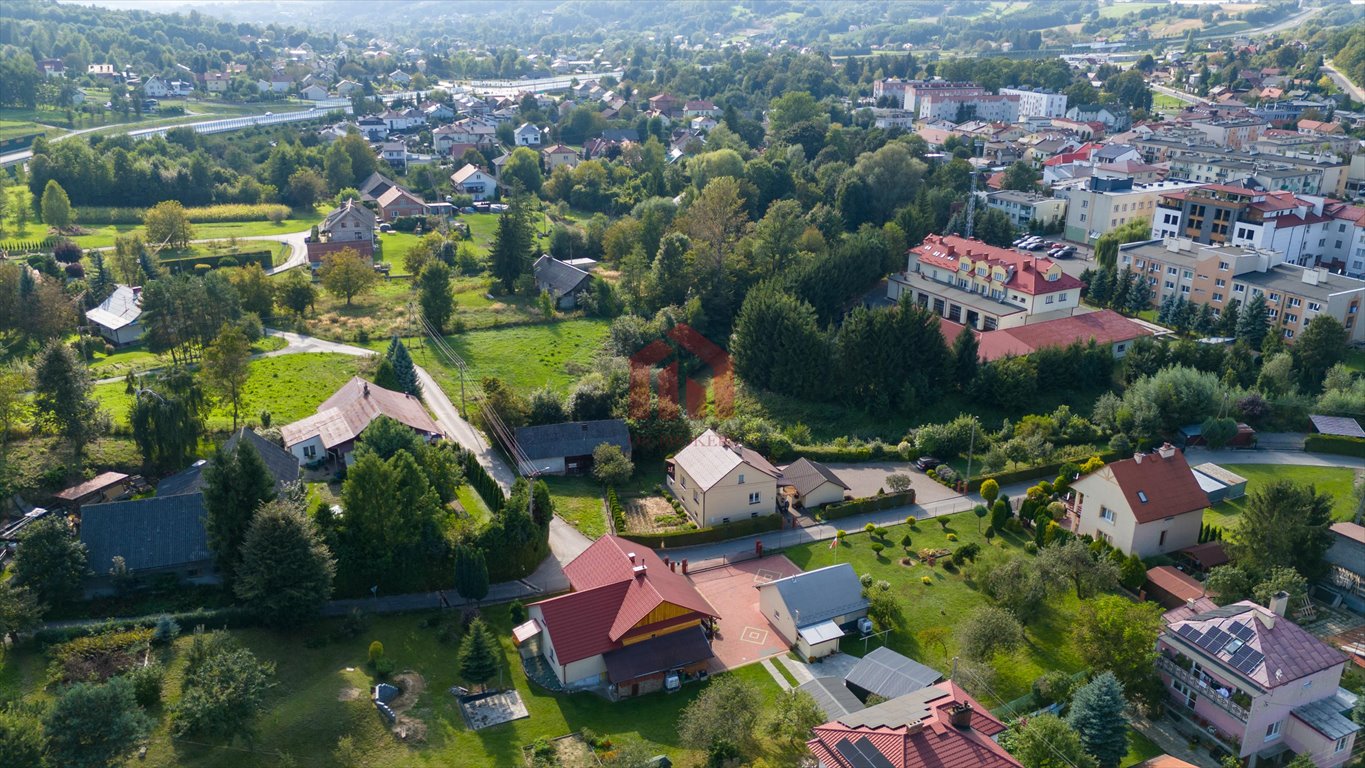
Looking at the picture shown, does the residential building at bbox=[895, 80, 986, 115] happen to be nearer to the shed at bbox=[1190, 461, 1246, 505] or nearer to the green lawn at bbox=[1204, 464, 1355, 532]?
the green lawn at bbox=[1204, 464, 1355, 532]

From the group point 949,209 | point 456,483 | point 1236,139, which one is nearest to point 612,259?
point 949,209

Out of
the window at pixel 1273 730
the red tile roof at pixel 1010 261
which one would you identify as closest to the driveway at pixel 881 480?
the window at pixel 1273 730

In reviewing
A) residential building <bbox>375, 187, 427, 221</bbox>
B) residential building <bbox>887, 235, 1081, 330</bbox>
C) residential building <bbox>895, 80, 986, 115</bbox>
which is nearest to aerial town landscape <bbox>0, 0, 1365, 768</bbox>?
residential building <bbox>887, 235, 1081, 330</bbox>

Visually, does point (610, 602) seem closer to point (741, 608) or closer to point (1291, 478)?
point (741, 608)

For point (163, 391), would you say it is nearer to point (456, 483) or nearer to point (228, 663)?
point (456, 483)

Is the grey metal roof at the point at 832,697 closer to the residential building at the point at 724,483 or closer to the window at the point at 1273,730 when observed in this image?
the residential building at the point at 724,483
